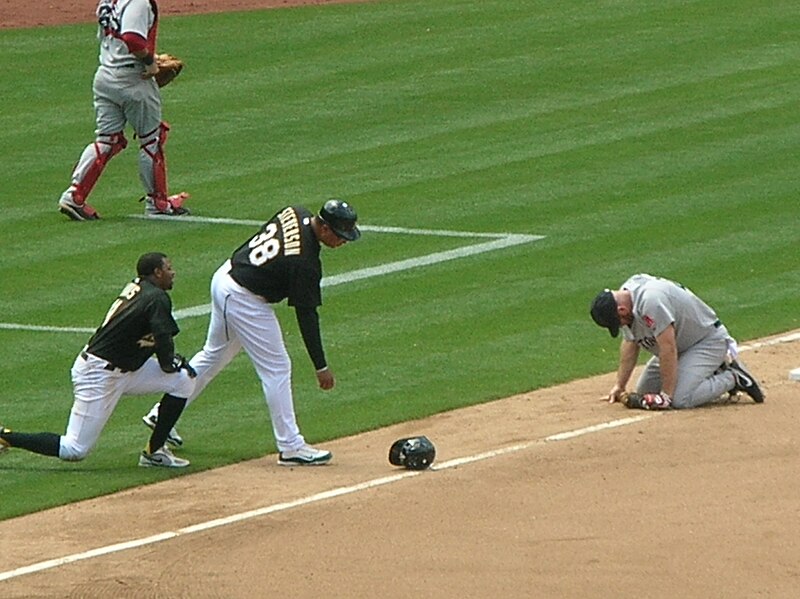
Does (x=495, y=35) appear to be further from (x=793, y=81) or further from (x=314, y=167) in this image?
(x=314, y=167)

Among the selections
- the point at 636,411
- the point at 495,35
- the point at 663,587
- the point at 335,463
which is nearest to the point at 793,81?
the point at 495,35

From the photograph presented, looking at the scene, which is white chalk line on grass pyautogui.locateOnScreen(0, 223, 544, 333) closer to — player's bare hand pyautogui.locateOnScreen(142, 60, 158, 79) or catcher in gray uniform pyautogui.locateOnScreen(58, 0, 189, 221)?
catcher in gray uniform pyautogui.locateOnScreen(58, 0, 189, 221)

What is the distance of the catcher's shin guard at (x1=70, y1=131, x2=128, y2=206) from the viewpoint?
1839 cm

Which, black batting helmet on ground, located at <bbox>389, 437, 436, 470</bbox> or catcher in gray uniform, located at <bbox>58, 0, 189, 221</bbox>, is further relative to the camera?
catcher in gray uniform, located at <bbox>58, 0, 189, 221</bbox>

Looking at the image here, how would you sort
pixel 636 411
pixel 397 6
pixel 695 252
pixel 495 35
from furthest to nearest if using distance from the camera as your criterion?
pixel 397 6, pixel 495 35, pixel 695 252, pixel 636 411

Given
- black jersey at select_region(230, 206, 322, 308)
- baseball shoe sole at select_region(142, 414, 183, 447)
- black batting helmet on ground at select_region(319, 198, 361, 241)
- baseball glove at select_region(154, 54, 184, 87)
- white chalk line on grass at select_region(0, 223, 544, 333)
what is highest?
black batting helmet on ground at select_region(319, 198, 361, 241)

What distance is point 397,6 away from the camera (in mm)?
28391

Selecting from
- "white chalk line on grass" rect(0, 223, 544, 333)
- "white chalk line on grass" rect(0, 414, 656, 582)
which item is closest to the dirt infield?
"white chalk line on grass" rect(0, 414, 656, 582)

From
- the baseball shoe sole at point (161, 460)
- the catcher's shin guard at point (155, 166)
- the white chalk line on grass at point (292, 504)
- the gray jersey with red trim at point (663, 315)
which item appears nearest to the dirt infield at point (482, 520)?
the white chalk line on grass at point (292, 504)

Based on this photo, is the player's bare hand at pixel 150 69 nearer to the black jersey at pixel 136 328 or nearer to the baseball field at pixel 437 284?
the baseball field at pixel 437 284

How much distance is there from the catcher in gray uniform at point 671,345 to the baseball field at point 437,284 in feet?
0.59

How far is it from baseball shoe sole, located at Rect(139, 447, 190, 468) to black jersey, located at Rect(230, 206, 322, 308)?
1.09 m

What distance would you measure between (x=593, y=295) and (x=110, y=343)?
5.23 m

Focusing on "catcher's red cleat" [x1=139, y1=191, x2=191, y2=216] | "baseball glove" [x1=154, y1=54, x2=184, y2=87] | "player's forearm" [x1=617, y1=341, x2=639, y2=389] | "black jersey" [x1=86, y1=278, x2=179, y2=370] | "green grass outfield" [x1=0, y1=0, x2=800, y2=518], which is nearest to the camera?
"black jersey" [x1=86, y1=278, x2=179, y2=370]
